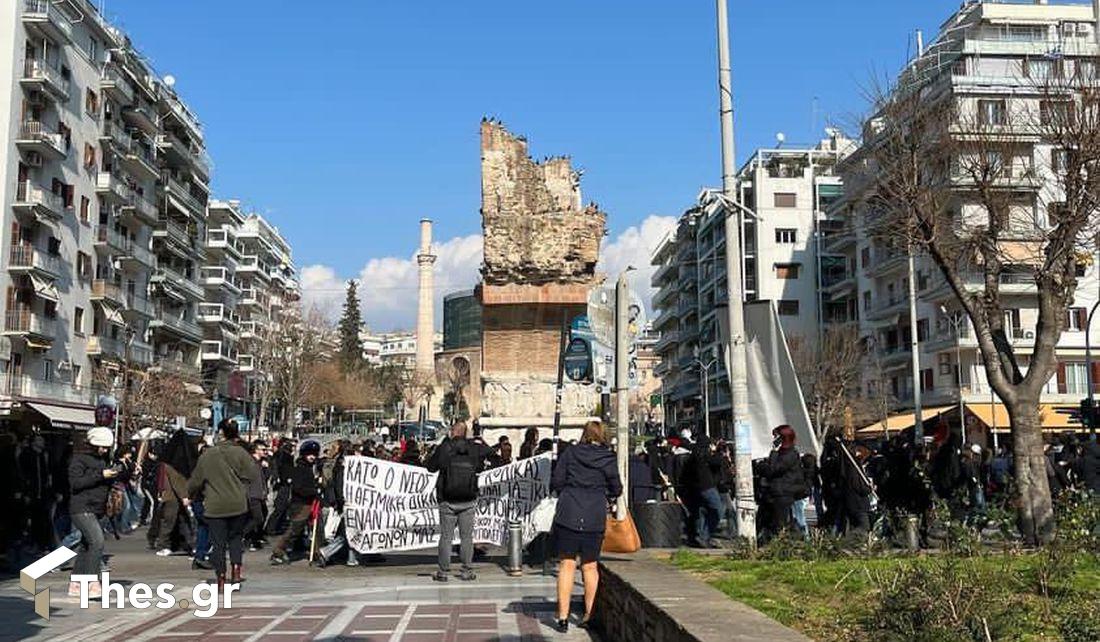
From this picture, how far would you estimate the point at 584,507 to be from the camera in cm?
929

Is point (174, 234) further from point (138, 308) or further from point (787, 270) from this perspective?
point (787, 270)

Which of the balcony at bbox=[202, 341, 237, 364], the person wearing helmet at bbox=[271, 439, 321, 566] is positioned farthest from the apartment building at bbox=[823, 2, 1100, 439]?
the balcony at bbox=[202, 341, 237, 364]

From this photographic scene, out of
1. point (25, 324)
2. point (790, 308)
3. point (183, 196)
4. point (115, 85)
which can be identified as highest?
point (115, 85)

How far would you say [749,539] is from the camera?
10797 millimetres

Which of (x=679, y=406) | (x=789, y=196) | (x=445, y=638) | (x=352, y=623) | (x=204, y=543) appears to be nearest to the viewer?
(x=445, y=638)

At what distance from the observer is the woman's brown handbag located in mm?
10375

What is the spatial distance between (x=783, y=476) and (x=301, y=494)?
6642mm

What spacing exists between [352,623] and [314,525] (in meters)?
5.98

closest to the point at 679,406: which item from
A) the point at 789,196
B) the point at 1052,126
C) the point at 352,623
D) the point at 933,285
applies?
the point at 789,196

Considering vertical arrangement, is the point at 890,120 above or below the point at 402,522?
above

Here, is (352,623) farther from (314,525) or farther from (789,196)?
(789,196)

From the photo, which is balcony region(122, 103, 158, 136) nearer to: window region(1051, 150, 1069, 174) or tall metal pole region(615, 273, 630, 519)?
window region(1051, 150, 1069, 174)

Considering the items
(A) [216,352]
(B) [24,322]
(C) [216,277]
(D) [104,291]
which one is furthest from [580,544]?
(C) [216,277]

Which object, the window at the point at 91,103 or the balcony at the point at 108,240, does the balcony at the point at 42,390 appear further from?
the window at the point at 91,103
